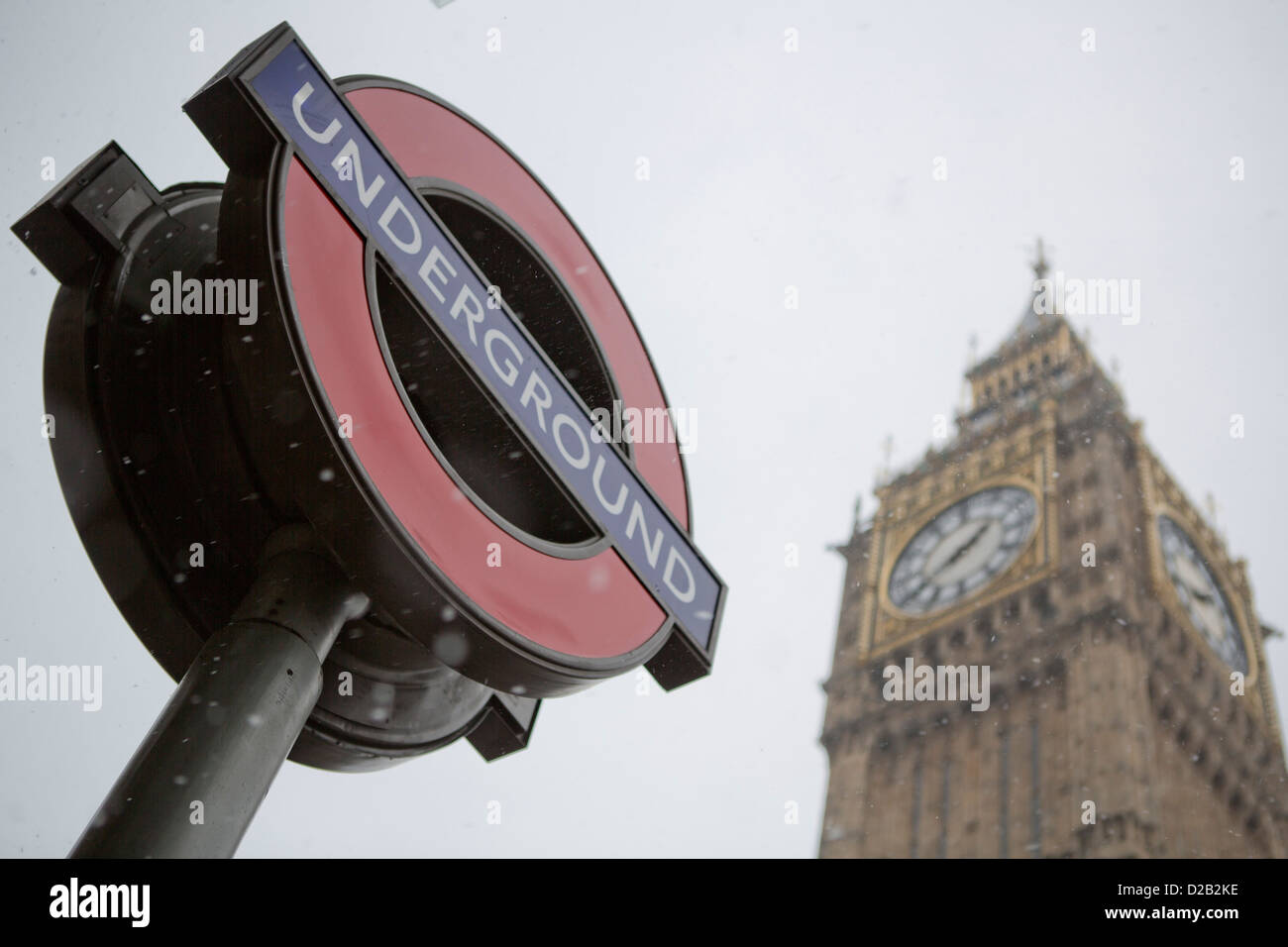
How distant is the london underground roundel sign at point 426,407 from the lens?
3.85m

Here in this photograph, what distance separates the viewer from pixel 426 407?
523 cm

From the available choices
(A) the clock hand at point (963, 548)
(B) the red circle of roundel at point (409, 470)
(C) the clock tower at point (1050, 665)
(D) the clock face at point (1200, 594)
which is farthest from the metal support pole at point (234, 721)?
(D) the clock face at point (1200, 594)

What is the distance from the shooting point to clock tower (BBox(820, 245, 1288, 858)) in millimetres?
36750

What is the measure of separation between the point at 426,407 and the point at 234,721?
1897 mm

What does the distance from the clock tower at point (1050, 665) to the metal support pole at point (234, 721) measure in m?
33.3

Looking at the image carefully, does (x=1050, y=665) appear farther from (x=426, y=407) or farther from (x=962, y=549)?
(x=426, y=407)

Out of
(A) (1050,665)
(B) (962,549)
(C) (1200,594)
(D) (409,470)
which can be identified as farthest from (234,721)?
(C) (1200,594)

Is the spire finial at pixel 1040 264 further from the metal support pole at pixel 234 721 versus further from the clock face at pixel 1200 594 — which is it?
the metal support pole at pixel 234 721

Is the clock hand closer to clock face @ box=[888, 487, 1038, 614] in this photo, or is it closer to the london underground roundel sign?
clock face @ box=[888, 487, 1038, 614]

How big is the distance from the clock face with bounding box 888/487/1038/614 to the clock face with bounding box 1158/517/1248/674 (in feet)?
15.9
